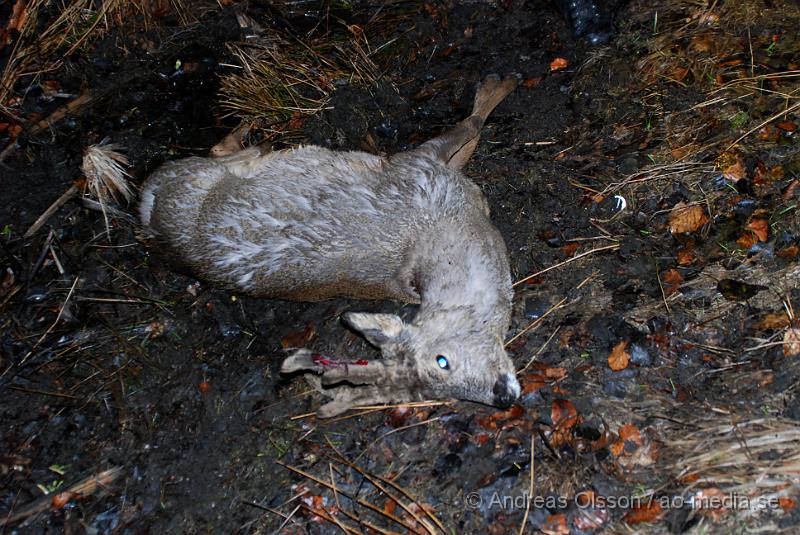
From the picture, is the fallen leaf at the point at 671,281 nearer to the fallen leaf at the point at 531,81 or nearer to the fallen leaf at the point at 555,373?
the fallen leaf at the point at 555,373

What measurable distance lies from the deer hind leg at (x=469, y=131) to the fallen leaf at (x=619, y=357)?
6.59 feet

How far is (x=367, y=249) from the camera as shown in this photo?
4.37 meters

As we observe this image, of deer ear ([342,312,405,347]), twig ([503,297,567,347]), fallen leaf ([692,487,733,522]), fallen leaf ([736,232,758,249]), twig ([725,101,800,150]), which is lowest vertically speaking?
fallen leaf ([692,487,733,522])

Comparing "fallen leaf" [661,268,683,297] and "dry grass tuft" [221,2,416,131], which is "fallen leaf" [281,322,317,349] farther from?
"fallen leaf" [661,268,683,297]

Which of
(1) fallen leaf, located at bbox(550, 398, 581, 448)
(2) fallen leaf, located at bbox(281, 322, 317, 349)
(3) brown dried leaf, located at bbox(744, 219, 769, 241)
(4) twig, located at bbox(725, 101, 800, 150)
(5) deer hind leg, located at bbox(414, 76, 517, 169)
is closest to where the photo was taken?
(1) fallen leaf, located at bbox(550, 398, 581, 448)

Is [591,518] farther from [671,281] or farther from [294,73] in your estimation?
[294,73]

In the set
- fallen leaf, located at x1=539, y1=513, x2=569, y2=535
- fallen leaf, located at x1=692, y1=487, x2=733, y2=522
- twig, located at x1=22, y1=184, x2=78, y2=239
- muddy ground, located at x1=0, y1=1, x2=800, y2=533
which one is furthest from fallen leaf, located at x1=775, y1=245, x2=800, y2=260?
twig, located at x1=22, y1=184, x2=78, y2=239

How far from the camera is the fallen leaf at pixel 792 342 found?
11.6 feet

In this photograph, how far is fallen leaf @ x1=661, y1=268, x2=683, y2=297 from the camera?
4.13 meters

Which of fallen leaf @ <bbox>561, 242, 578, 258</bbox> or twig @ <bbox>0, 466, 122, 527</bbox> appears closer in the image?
twig @ <bbox>0, 466, 122, 527</bbox>

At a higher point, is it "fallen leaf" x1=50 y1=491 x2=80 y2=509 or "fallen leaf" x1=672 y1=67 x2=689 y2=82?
"fallen leaf" x1=672 y1=67 x2=689 y2=82

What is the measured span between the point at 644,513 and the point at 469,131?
3.21 metres

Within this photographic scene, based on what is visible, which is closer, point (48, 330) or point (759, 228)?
point (759, 228)

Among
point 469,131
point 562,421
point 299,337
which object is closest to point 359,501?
point 562,421
